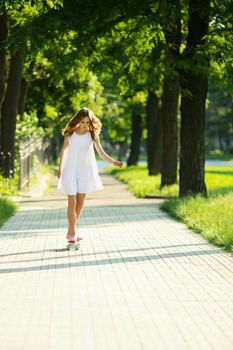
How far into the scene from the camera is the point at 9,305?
8148 mm

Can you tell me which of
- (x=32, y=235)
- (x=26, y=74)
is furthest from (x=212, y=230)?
(x=26, y=74)

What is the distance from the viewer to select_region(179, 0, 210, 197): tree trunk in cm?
2027

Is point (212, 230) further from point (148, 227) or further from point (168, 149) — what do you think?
point (168, 149)

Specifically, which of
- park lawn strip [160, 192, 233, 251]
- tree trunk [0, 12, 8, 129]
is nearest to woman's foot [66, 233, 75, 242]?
park lawn strip [160, 192, 233, 251]

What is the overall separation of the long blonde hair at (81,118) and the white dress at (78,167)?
0.07 metres

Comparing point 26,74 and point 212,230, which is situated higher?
point 26,74

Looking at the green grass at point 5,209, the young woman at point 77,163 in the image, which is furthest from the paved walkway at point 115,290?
the green grass at point 5,209

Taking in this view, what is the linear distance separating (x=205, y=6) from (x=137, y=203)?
5307 mm

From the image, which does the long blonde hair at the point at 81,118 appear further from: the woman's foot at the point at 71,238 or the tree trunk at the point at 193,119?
the tree trunk at the point at 193,119

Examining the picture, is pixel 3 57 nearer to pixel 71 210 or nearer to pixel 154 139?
pixel 71 210

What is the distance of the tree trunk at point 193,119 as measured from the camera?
798 inches

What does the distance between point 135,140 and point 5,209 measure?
3494 centimetres

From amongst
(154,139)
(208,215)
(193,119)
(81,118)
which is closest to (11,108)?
(193,119)

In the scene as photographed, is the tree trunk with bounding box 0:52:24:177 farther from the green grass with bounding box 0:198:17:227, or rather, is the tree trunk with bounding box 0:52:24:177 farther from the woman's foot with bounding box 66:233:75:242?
the woman's foot with bounding box 66:233:75:242
